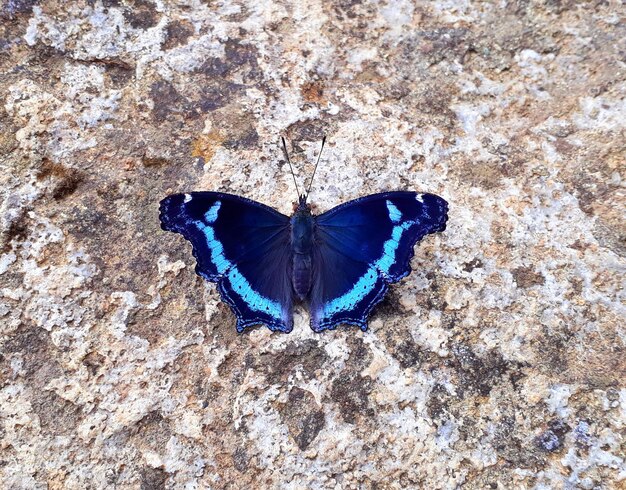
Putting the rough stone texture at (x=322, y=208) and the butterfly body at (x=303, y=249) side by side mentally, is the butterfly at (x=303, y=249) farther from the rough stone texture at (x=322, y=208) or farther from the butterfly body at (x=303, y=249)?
the rough stone texture at (x=322, y=208)

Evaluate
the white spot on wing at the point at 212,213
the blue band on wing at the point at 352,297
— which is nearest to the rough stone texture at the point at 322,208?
the blue band on wing at the point at 352,297

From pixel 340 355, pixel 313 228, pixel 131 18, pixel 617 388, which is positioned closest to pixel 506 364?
pixel 617 388

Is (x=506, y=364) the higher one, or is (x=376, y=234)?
(x=376, y=234)

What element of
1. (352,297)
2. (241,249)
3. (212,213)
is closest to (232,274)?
(241,249)

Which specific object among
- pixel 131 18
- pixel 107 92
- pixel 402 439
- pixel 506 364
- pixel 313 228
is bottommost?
pixel 402 439

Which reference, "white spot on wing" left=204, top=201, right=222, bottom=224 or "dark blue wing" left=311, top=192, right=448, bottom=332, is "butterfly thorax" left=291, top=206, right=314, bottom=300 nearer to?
"dark blue wing" left=311, top=192, right=448, bottom=332

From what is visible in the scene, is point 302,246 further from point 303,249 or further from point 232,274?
point 232,274

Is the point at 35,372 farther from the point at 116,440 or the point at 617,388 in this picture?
the point at 617,388
